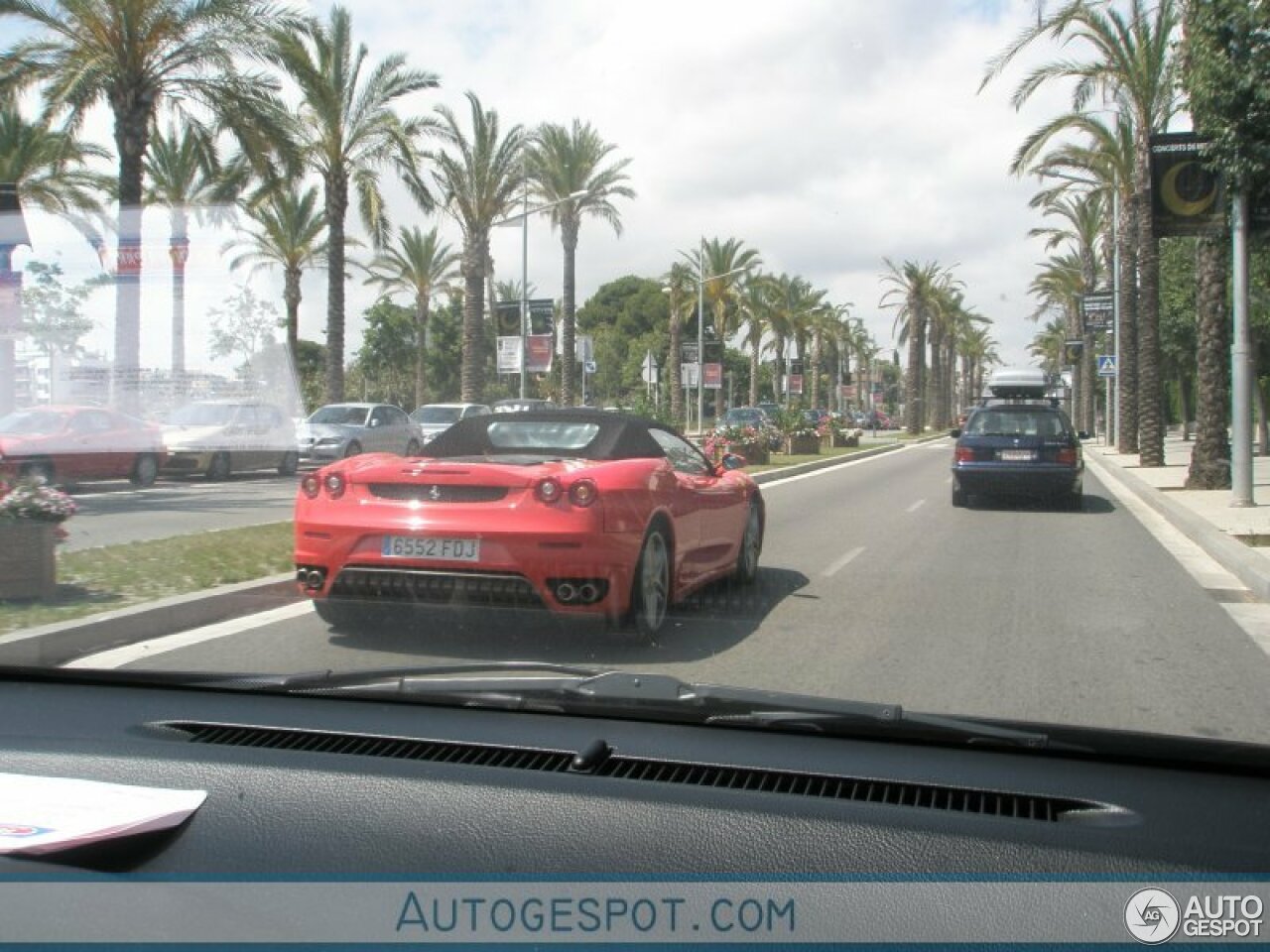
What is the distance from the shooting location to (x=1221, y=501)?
56.2ft

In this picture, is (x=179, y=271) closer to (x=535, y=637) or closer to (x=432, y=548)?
(x=535, y=637)

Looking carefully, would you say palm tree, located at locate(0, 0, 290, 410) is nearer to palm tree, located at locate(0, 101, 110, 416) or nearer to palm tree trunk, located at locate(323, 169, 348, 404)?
palm tree, located at locate(0, 101, 110, 416)

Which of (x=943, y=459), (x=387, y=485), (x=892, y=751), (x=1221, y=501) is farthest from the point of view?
(x=943, y=459)

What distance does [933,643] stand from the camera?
7.13 meters

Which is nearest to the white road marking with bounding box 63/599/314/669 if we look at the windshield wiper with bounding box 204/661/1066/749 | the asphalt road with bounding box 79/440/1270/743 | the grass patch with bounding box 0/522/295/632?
the asphalt road with bounding box 79/440/1270/743

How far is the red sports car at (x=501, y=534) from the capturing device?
6.54 metres

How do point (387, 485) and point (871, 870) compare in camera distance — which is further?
point (387, 485)

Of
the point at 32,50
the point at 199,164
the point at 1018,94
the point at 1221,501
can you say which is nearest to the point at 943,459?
the point at 1018,94

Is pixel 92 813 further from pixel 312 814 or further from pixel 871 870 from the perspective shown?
pixel 871 870

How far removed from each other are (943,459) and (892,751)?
32103 millimetres

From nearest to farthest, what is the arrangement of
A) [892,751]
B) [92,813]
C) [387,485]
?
[92,813], [892,751], [387,485]

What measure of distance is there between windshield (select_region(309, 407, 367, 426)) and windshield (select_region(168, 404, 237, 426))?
13.7 feet

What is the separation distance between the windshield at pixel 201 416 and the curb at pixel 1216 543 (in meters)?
16.7

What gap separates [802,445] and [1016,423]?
17.9 meters
